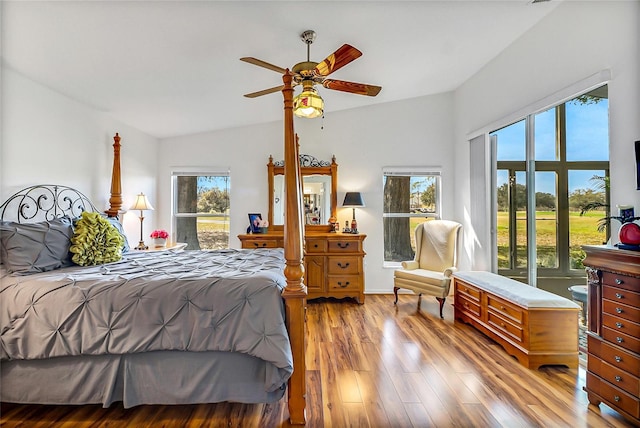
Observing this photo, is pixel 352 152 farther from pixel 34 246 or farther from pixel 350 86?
pixel 34 246

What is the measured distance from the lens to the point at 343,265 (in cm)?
438

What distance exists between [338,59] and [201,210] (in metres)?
3.58

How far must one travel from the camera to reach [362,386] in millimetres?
2238

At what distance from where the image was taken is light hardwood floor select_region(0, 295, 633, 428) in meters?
1.87

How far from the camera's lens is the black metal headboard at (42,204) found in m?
2.57

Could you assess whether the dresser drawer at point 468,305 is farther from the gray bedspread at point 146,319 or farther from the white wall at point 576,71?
the gray bedspread at point 146,319

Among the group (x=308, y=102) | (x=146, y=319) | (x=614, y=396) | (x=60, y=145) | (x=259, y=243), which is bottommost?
(x=614, y=396)

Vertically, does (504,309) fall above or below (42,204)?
below

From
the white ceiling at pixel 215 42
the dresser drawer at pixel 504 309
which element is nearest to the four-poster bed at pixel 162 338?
the white ceiling at pixel 215 42

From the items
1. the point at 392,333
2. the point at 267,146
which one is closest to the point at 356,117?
the point at 267,146

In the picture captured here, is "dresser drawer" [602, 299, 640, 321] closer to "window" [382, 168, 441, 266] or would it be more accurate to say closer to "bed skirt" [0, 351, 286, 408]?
"bed skirt" [0, 351, 286, 408]

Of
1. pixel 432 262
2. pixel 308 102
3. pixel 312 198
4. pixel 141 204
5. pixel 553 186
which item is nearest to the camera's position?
pixel 308 102

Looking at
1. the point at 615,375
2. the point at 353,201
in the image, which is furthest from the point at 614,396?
the point at 353,201

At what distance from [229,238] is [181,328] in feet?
10.5
